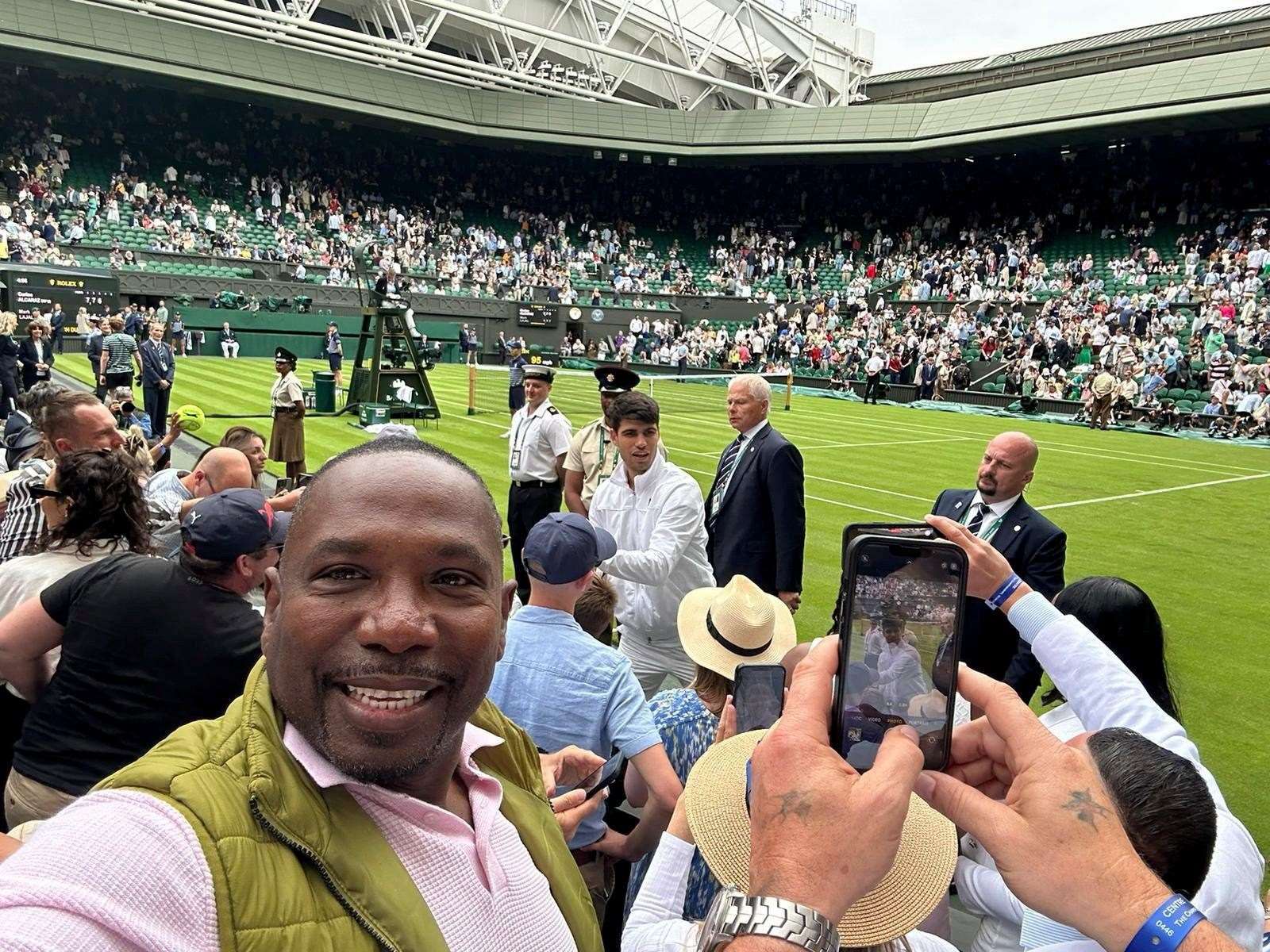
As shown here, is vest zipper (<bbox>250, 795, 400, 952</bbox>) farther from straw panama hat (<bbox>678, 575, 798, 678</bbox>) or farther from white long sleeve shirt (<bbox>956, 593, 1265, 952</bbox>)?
straw panama hat (<bbox>678, 575, 798, 678</bbox>)

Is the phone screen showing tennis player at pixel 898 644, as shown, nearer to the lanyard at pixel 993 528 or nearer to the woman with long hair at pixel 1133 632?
the woman with long hair at pixel 1133 632

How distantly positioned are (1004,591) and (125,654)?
8.96ft

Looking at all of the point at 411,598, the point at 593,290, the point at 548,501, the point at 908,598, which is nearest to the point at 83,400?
the point at 548,501

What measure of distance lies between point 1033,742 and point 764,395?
5.02m

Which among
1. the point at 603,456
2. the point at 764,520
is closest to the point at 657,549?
the point at 764,520

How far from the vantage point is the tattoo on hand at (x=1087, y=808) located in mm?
1264

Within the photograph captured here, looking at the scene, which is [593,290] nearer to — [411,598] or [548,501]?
[548,501]

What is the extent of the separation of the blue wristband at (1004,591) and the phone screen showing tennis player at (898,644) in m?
0.99

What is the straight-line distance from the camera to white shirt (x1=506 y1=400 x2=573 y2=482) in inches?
330

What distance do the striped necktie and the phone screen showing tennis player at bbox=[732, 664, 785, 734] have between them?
162 inches

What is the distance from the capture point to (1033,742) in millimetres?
1338

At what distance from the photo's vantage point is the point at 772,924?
1.11 m

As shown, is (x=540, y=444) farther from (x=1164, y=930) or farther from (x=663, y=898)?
(x=1164, y=930)

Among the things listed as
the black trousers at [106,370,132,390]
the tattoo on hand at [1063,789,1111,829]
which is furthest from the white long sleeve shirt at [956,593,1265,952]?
the black trousers at [106,370,132,390]
